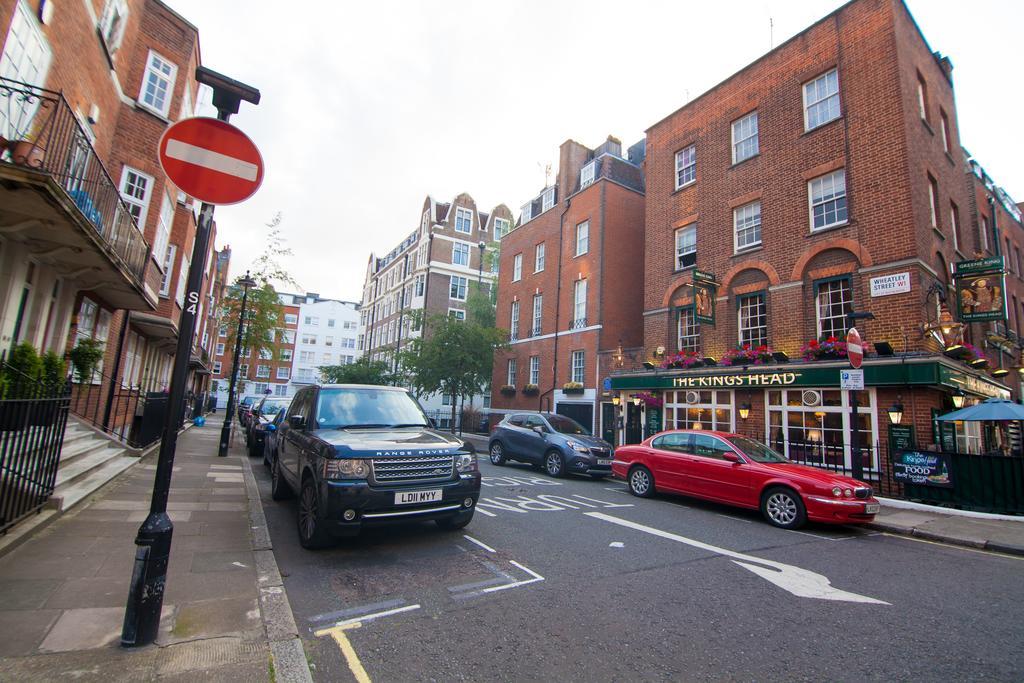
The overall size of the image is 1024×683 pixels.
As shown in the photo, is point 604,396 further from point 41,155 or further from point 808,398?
point 41,155

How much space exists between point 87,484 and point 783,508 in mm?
11349

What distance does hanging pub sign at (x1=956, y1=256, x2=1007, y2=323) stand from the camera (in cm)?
1237

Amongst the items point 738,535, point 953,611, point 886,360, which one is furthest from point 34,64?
point 886,360

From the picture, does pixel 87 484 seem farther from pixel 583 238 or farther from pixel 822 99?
pixel 583 238

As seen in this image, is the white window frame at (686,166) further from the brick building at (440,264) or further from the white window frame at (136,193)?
the brick building at (440,264)

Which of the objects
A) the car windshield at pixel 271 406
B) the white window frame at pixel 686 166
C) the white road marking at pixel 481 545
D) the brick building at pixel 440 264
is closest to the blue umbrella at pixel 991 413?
the white road marking at pixel 481 545

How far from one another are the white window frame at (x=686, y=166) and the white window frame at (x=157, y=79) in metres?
17.8

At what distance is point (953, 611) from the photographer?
4422 mm

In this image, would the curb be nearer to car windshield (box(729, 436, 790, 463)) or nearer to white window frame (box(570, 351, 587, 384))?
car windshield (box(729, 436, 790, 463))

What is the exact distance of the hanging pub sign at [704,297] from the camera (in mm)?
15555

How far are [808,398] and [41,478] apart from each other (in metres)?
15.8

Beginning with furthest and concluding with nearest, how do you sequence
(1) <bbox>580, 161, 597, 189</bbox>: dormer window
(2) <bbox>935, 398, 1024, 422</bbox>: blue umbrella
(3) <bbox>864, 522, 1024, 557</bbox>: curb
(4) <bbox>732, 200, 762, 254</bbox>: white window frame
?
(1) <bbox>580, 161, 597, 189</bbox>: dormer window < (4) <bbox>732, 200, 762, 254</bbox>: white window frame < (2) <bbox>935, 398, 1024, 422</bbox>: blue umbrella < (3) <bbox>864, 522, 1024, 557</bbox>: curb

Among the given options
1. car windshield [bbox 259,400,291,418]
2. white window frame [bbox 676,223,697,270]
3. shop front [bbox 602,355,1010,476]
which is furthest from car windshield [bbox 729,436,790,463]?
car windshield [bbox 259,400,291,418]

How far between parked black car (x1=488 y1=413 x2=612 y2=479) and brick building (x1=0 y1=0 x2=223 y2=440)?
33.7 feet
